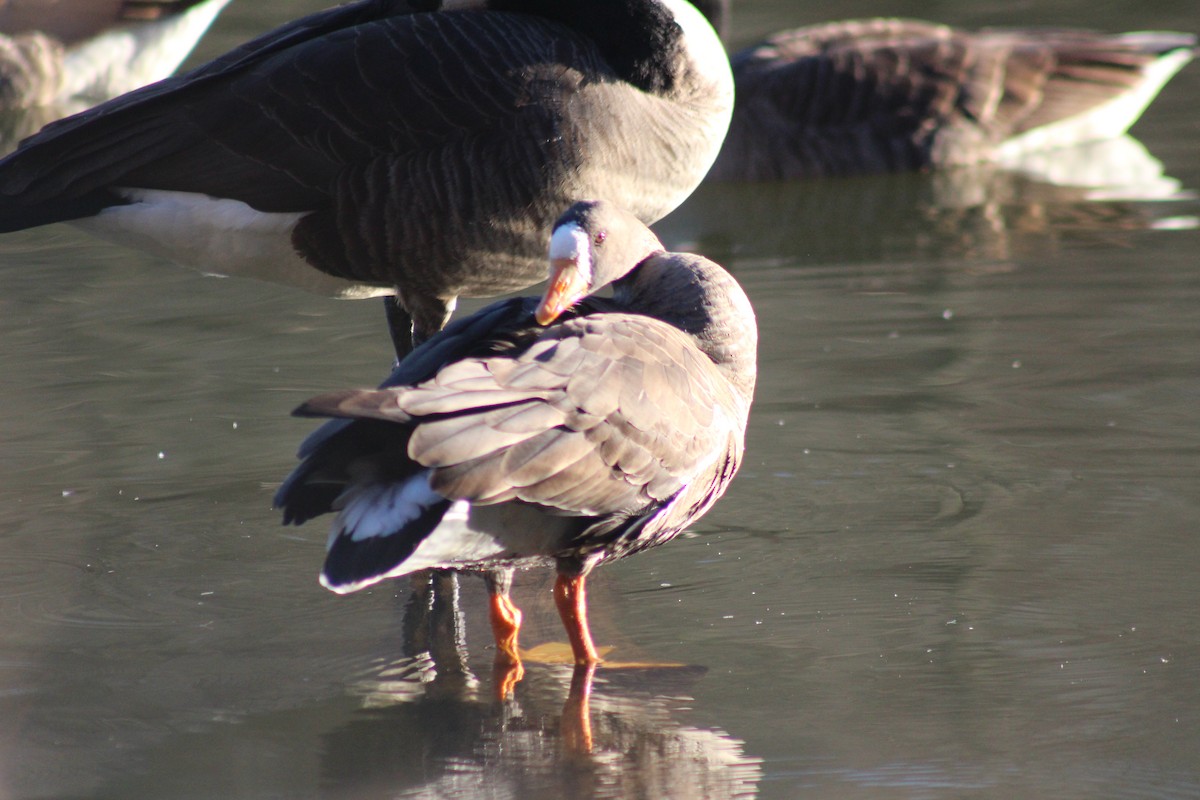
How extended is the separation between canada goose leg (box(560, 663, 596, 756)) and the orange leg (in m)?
0.03

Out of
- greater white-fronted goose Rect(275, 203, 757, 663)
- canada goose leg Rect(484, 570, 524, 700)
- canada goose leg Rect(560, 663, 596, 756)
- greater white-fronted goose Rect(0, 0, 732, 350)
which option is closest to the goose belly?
greater white-fronted goose Rect(0, 0, 732, 350)

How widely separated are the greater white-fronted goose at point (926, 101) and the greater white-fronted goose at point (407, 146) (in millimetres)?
4386

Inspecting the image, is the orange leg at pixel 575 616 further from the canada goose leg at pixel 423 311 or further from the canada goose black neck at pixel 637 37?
the canada goose black neck at pixel 637 37

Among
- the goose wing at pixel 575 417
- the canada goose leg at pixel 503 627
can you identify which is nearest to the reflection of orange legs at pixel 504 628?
the canada goose leg at pixel 503 627

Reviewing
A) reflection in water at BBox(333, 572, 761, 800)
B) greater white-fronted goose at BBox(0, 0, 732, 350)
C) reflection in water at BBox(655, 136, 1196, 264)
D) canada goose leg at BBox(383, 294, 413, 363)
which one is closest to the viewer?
reflection in water at BBox(333, 572, 761, 800)

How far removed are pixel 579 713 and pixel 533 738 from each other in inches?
6.6

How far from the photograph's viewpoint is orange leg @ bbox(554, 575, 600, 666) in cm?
401

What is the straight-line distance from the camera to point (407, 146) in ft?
16.6

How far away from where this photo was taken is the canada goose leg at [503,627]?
404cm

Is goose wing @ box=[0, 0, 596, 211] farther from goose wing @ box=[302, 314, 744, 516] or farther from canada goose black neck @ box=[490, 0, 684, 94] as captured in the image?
goose wing @ box=[302, 314, 744, 516]

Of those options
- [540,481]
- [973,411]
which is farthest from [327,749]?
[973,411]

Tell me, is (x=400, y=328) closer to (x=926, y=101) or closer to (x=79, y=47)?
(x=926, y=101)

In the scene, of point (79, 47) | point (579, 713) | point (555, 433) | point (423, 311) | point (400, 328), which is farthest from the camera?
point (79, 47)

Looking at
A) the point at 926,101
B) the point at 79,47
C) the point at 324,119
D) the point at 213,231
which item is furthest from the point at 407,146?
the point at 79,47
